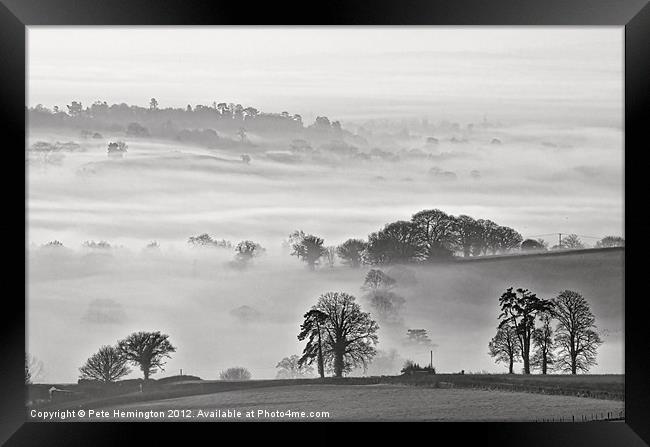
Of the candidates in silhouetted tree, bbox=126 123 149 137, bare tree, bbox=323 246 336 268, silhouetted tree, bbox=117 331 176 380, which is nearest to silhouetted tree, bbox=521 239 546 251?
bare tree, bbox=323 246 336 268

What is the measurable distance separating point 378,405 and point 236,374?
0.70 metres

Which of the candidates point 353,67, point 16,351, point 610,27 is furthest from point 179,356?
point 610,27

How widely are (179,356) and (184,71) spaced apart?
1371 millimetres

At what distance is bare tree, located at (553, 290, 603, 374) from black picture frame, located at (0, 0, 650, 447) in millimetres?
173

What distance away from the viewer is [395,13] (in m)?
3.71

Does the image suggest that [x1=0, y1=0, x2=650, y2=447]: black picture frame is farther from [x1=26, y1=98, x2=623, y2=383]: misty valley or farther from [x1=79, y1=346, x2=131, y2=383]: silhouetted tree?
[x1=79, y1=346, x2=131, y2=383]: silhouetted tree

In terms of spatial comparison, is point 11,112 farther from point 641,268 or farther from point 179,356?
point 641,268

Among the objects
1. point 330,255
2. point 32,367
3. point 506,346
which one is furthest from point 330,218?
point 32,367

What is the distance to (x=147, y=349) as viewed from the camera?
150 inches

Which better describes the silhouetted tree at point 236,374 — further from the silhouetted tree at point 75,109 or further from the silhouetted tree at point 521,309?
the silhouetted tree at point 75,109

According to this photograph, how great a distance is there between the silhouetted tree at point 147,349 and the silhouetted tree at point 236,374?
27 cm

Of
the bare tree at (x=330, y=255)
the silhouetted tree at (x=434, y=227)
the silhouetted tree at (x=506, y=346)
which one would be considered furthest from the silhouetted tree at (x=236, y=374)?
the silhouetted tree at (x=506, y=346)

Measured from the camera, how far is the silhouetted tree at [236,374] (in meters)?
3.86

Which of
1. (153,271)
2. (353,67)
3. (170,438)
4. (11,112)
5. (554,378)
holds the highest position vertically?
(353,67)
